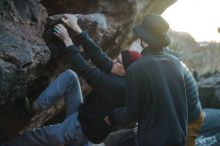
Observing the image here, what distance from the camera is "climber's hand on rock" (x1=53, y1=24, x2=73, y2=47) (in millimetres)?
6777

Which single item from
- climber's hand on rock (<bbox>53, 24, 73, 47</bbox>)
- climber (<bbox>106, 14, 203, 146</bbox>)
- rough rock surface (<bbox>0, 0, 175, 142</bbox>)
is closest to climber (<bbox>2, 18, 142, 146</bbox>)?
climber's hand on rock (<bbox>53, 24, 73, 47</bbox>)

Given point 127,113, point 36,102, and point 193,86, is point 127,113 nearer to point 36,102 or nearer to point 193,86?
point 193,86

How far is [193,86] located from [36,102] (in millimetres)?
2598

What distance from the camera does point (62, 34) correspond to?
269 inches

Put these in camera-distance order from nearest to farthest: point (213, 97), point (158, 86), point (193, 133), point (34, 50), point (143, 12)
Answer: point (158, 86), point (34, 50), point (193, 133), point (143, 12), point (213, 97)

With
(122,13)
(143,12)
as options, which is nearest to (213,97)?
(143,12)

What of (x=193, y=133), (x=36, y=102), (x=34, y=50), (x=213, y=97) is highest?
(x=34, y=50)

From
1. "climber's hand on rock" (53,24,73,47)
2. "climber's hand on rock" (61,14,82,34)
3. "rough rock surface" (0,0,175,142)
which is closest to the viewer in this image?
"rough rock surface" (0,0,175,142)

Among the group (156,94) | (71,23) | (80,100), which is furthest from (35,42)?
(156,94)

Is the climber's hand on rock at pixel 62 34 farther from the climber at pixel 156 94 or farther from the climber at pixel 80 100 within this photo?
the climber at pixel 156 94

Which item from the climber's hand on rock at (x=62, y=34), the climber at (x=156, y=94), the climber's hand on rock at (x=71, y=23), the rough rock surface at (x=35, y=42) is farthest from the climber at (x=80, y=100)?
the climber at (x=156, y=94)

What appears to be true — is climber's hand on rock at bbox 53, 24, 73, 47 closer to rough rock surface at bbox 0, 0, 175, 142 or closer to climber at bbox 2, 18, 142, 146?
climber at bbox 2, 18, 142, 146

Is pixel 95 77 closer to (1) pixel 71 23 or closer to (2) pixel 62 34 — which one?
(2) pixel 62 34

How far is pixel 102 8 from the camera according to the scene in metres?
8.45
